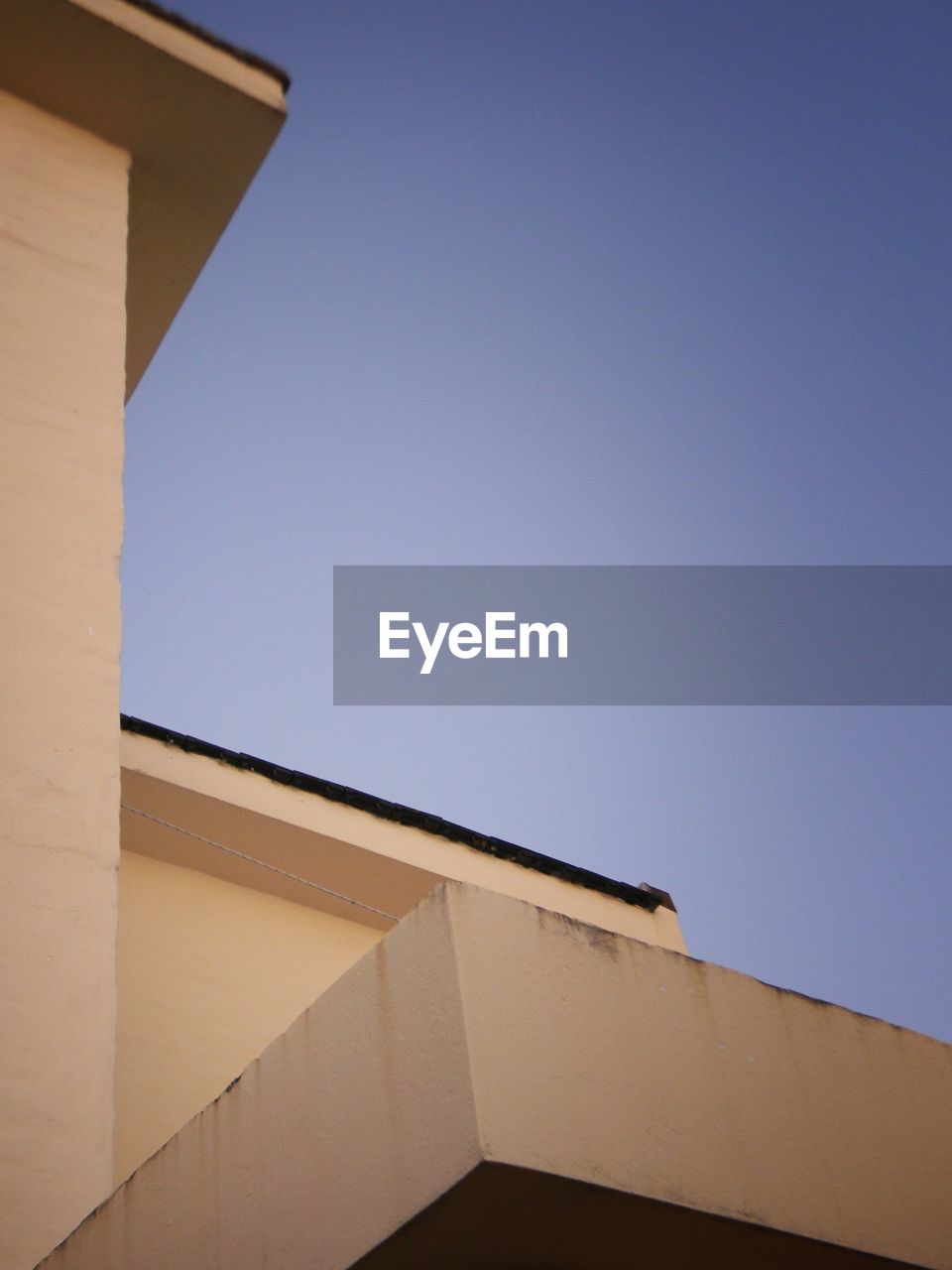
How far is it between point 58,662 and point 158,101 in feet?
11.8

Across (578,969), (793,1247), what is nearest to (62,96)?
(578,969)

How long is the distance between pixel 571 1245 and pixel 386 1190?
372 millimetres

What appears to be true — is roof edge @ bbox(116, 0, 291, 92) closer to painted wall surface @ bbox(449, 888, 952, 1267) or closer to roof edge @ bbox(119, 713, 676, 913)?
roof edge @ bbox(119, 713, 676, 913)

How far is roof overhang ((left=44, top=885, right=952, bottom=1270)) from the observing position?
2.55 metres

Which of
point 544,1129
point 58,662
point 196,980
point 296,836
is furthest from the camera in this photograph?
point 296,836

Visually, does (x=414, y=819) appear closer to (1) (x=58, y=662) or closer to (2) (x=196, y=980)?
(2) (x=196, y=980)

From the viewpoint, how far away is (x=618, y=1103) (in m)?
2.70

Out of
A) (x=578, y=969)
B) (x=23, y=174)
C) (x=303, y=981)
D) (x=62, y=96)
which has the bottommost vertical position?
(x=303, y=981)

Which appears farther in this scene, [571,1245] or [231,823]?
[231,823]

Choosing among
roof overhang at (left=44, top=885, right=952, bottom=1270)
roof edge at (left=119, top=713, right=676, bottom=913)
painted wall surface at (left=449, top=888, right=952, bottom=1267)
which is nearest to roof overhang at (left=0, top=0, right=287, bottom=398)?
roof edge at (left=119, top=713, right=676, bottom=913)

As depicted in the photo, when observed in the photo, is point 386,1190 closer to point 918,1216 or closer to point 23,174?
point 918,1216

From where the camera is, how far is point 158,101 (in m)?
7.16

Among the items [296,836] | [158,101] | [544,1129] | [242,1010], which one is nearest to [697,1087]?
[544,1129]

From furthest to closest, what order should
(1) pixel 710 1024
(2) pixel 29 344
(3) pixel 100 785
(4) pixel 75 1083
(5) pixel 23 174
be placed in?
(5) pixel 23 174
(2) pixel 29 344
(3) pixel 100 785
(4) pixel 75 1083
(1) pixel 710 1024
